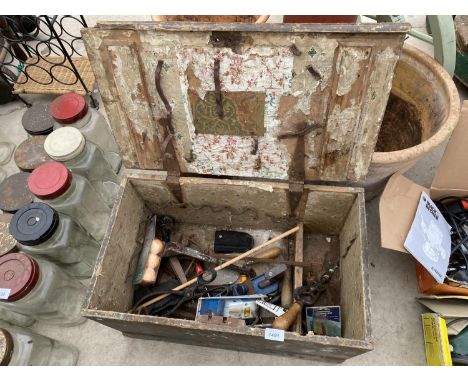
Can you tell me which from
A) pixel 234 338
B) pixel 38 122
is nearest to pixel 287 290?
pixel 234 338

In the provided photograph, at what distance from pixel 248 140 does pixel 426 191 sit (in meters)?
1.04

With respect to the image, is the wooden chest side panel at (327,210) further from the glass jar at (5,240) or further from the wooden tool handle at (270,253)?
the glass jar at (5,240)

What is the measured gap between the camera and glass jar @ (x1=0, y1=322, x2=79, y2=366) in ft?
4.45

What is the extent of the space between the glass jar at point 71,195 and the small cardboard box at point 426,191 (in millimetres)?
1447

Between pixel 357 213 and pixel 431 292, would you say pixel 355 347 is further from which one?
pixel 431 292

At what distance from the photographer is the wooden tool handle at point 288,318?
154cm

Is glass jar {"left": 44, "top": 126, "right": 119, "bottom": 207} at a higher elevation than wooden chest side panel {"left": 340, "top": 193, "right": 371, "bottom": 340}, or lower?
higher

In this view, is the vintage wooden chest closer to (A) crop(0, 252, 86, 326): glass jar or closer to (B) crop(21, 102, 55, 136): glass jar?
(A) crop(0, 252, 86, 326): glass jar

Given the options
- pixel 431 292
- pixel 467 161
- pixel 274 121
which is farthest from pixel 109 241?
pixel 467 161

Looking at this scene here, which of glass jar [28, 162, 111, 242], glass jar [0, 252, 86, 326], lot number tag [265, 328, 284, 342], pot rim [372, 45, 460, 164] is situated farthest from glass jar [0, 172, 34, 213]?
pot rim [372, 45, 460, 164]

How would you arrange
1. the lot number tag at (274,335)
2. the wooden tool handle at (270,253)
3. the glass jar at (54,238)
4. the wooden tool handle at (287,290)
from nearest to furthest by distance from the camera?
the lot number tag at (274,335) < the glass jar at (54,238) < the wooden tool handle at (287,290) < the wooden tool handle at (270,253)

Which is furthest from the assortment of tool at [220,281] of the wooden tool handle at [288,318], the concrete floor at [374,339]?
the concrete floor at [374,339]

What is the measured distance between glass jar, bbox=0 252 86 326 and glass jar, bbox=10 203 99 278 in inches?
2.4

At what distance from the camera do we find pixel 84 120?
1.98m
